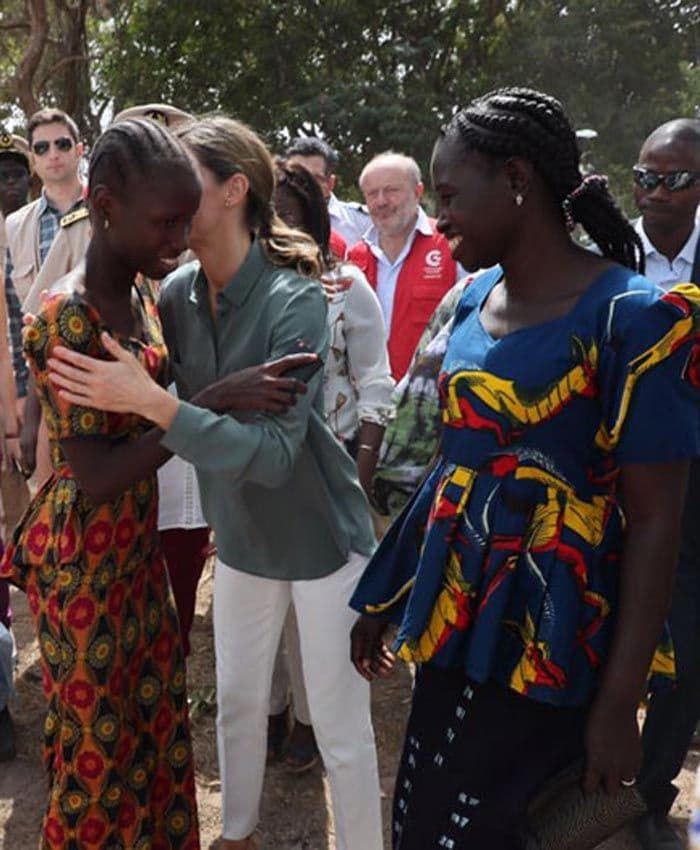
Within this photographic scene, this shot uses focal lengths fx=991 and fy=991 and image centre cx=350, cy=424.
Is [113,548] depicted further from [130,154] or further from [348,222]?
[348,222]

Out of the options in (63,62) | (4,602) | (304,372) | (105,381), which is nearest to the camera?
(105,381)

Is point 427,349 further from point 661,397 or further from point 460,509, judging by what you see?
point 661,397

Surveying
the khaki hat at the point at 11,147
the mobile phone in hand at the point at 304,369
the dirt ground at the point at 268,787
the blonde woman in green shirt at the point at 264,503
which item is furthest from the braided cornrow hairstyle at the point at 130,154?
the khaki hat at the point at 11,147

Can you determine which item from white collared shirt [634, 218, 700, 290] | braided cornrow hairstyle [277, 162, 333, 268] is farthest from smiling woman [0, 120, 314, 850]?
white collared shirt [634, 218, 700, 290]

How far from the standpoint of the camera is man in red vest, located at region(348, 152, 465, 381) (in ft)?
14.7

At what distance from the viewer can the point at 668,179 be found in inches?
118

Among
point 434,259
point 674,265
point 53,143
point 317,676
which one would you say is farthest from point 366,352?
point 53,143

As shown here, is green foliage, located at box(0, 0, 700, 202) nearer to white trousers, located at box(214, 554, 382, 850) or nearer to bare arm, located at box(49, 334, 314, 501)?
white trousers, located at box(214, 554, 382, 850)

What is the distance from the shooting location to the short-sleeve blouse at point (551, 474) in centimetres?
149

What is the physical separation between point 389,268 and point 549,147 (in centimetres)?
303

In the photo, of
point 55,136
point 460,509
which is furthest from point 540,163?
point 55,136

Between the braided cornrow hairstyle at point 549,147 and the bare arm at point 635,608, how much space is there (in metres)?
0.44

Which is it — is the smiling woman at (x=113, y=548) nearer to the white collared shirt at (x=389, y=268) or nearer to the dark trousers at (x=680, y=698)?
the dark trousers at (x=680, y=698)

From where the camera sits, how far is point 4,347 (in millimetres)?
3664
